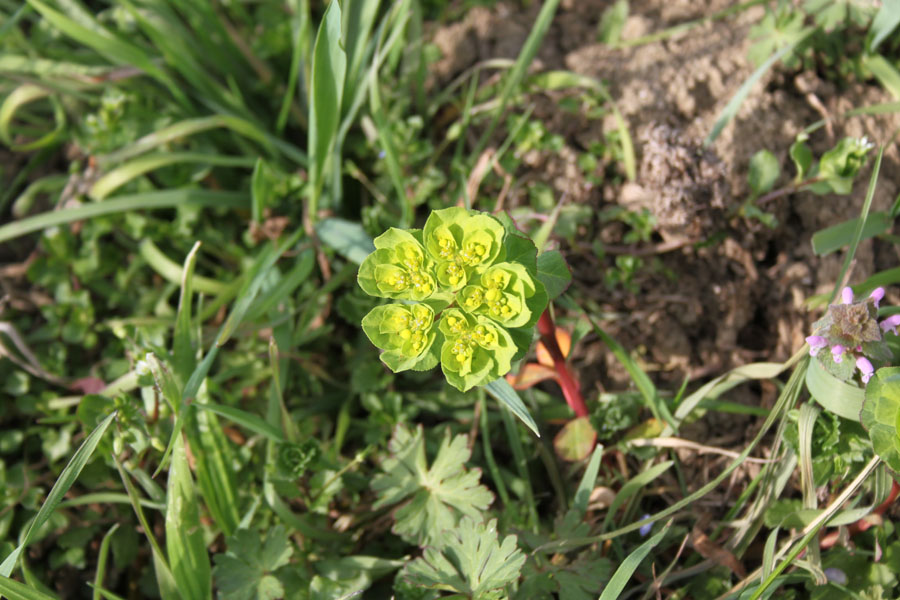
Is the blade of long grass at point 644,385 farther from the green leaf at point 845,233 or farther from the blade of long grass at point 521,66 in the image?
the blade of long grass at point 521,66

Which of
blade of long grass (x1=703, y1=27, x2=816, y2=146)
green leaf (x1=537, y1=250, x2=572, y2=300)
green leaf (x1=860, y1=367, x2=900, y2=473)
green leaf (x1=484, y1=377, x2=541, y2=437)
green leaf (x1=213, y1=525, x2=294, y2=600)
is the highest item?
blade of long grass (x1=703, y1=27, x2=816, y2=146)

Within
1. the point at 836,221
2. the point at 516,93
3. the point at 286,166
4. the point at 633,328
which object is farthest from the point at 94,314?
the point at 836,221

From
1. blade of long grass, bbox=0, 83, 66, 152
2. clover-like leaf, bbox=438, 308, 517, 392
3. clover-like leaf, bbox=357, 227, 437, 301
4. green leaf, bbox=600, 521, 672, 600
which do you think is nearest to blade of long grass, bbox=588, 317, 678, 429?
green leaf, bbox=600, 521, 672, 600

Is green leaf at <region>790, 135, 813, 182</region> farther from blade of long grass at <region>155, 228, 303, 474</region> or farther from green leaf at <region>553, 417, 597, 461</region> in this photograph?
blade of long grass at <region>155, 228, 303, 474</region>

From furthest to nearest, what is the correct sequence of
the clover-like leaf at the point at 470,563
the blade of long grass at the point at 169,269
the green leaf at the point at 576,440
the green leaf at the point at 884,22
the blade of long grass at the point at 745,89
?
the blade of long grass at the point at 169,269 → the blade of long grass at the point at 745,89 → the green leaf at the point at 884,22 → the green leaf at the point at 576,440 → the clover-like leaf at the point at 470,563

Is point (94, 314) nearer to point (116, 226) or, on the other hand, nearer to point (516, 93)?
point (116, 226)

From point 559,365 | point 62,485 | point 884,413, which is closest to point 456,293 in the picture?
point 559,365

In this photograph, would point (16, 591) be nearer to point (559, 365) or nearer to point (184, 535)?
point (184, 535)

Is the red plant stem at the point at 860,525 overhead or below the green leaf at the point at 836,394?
below

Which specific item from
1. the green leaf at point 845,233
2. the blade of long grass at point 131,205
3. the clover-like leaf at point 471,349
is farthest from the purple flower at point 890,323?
the blade of long grass at point 131,205
